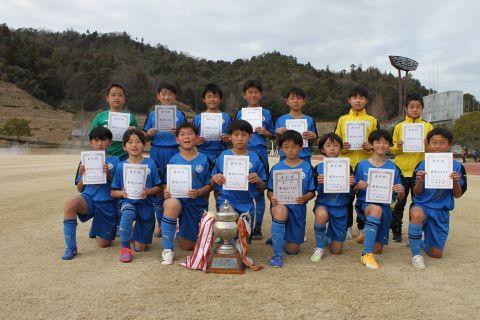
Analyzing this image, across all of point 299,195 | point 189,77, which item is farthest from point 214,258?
point 189,77

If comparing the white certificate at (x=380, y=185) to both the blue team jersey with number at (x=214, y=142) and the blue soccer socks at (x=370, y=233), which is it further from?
the blue team jersey with number at (x=214, y=142)

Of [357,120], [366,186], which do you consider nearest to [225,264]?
[366,186]

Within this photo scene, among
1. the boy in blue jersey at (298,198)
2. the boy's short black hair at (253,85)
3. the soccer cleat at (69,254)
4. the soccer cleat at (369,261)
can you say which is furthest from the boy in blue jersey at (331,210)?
the soccer cleat at (69,254)

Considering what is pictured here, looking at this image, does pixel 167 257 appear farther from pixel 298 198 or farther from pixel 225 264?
pixel 298 198

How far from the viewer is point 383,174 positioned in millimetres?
4520

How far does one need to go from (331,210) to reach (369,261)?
0.80m

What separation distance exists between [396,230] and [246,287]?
295 cm

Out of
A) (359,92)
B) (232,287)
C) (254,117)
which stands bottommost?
(232,287)

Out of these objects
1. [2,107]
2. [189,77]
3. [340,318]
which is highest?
[189,77]

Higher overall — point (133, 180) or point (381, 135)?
point (381, 135)

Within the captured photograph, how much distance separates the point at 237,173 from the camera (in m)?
4.43

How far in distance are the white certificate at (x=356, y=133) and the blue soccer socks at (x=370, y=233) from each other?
119cm

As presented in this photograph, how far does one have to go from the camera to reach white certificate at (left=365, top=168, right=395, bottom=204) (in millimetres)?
4512

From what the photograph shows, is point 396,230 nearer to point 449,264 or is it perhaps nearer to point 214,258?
point 449,264
